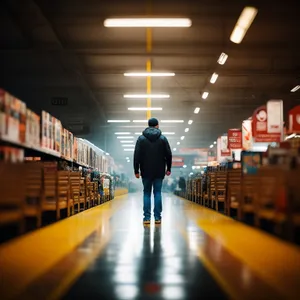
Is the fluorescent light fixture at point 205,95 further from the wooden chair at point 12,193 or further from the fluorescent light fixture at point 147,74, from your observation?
the wooden chair at point 12,193

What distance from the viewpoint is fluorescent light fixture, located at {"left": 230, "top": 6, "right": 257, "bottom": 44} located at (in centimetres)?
925

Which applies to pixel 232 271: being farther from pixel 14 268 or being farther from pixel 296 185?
pixel 14 268

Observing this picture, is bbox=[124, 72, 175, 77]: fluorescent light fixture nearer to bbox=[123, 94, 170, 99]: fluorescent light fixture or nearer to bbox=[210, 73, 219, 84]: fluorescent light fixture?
bbox=[210, 73, 219, 84]: fluorescent light fixture

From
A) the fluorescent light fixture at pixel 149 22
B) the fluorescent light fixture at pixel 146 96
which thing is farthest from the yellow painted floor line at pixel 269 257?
the fluorescent light fixture at pixel 146 96

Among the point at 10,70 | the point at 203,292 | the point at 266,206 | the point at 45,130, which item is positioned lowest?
the point at 203,292

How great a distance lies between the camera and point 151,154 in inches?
297

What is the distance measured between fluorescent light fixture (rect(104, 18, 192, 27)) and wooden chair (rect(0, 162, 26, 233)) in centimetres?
730

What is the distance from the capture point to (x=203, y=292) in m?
2.92

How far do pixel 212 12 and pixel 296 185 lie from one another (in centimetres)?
723

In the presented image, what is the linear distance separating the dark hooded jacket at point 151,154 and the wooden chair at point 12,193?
4808mm

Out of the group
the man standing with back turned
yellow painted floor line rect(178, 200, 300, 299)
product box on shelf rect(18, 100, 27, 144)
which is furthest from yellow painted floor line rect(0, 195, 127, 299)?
yellow painted floor line rect(178, 200, 300, 299)

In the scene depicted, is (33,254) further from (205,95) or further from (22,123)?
(205,95)

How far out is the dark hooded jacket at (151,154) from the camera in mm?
7523

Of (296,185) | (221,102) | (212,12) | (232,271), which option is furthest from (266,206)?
(221,102)
